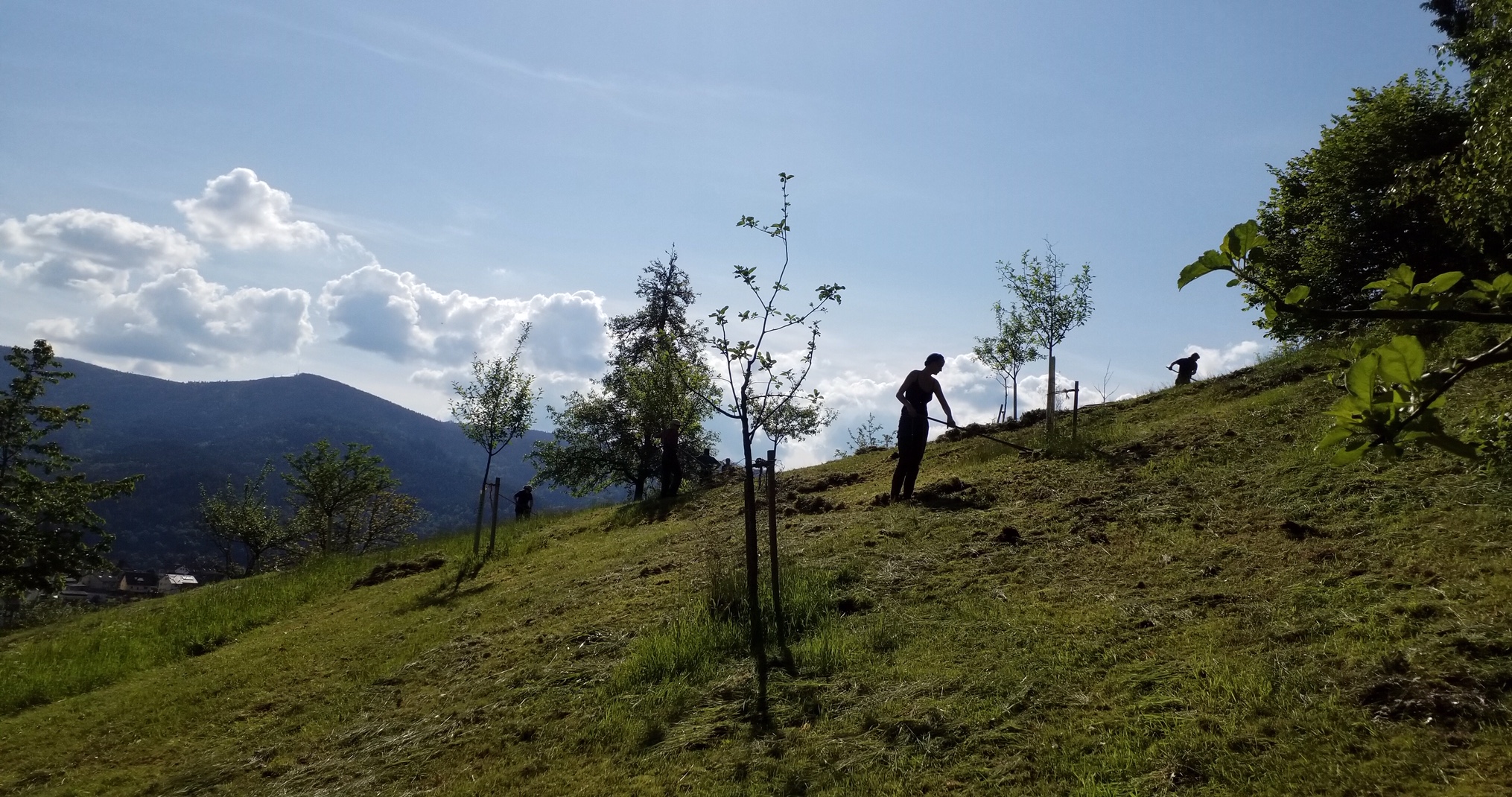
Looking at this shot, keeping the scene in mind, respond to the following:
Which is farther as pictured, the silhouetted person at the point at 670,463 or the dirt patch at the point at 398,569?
the silhouetted person at the point at 670,463

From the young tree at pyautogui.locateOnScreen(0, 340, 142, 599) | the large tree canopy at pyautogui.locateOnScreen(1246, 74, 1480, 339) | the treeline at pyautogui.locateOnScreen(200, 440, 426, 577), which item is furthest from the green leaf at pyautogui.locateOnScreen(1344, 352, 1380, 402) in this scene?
the treeline at pyautogui.locateOnScreen(200, 440, 426, 577)

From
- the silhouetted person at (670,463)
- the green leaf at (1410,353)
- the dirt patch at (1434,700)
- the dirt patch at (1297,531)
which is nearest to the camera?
the green leaf at (1410,353)

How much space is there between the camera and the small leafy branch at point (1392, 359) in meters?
1.32

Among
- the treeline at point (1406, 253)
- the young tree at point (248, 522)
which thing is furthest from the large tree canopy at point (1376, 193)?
the young tree at point (248, 522)

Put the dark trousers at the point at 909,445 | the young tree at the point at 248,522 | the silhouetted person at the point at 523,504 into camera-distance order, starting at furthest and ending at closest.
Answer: the young tree at the point at 248,522 < the silhouetted person at the point at 523,504 < the dark trousers at the point at 909,445

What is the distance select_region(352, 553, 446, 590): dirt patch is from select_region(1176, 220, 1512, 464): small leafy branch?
1599 cm

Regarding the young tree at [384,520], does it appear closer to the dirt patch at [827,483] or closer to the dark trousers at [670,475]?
the dark trousers at [670,475]

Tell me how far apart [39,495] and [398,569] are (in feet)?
37.0

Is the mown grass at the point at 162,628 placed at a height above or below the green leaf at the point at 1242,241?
below

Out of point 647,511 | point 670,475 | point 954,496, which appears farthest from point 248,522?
point 954,496

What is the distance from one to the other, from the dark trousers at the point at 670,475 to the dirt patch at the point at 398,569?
22.5ft

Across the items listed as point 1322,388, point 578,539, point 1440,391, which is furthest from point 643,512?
point 1440,391

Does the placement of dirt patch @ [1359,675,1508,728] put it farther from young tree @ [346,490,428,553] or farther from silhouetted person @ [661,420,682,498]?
young tree @ [346,490,428,553]

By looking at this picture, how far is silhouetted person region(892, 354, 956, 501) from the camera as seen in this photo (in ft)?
39.1
